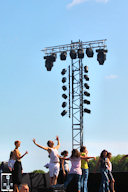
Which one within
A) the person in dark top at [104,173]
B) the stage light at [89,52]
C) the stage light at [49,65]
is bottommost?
the person in dark top at [104,173]

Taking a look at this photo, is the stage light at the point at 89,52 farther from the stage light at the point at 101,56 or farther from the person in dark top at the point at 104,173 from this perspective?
the person in dark top at the point at 104,173

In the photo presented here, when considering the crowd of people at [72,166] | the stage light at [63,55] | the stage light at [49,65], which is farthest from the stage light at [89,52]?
the crowd of people at [72,166]

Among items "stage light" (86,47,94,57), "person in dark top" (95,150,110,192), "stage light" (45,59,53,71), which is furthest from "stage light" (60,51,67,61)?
"person in dark top" (95,150,110,192)

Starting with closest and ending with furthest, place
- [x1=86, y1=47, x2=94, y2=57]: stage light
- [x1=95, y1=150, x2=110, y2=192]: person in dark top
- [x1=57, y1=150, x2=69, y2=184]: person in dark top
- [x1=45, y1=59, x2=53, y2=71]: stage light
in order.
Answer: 1. [x1=95, y1=150, x2=110, y2=192]: person in dark top
2. [x1=57, y1=150, x2=69, y2=184]: person in dark top
3. [x1=86, y1=47, x2=94, y2=57]: stage light
4. [x1=45, y1=59, x2=53, y2=71]: stage light

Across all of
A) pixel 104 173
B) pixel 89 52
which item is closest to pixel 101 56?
pixel 89 52

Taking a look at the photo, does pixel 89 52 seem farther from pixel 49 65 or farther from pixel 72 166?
pixel 72 166

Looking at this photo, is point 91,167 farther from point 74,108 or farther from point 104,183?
point 104,183

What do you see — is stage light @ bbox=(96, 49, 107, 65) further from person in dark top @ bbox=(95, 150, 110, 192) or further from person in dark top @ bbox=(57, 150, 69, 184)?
person in dark top @ bbox=(95, 150, 110, 192)

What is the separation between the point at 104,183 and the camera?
11461 millimetres

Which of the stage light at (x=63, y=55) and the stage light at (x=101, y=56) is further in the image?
the stage light at (x=63, y=55)

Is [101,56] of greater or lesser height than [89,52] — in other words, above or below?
below

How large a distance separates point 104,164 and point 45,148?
2.23 metres

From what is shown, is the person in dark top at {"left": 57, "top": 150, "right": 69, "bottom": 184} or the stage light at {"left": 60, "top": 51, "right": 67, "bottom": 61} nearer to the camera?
the person in dark top at {"left": 57, "top": 150, "right": 69, "bottom": 184}


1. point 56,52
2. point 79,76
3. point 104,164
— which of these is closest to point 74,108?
point 79,76
